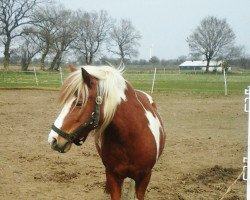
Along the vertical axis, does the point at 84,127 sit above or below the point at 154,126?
above

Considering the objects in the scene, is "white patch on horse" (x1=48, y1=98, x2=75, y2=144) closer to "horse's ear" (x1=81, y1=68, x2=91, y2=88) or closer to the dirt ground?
"horse's ear" (x1=81, y1=68, x2=91, y2=88)

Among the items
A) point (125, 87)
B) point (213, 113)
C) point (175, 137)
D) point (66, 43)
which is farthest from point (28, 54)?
point (125, 87)

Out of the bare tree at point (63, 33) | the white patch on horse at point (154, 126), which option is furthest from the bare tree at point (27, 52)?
the white patch on horse at point (154, 126)

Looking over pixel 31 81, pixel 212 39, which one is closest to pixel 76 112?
pixel 31 81

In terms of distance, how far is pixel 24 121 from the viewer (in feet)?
34.2

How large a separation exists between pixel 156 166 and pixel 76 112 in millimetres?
3617

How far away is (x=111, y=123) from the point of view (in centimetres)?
296

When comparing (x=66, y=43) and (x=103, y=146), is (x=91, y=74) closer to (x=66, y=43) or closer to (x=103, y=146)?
(x=103, y=146)

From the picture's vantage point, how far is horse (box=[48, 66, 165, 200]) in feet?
8.71

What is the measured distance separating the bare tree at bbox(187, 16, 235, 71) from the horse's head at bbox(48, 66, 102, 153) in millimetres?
63673

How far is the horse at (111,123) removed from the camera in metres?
2.65

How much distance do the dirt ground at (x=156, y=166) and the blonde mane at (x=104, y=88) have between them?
6.99 ft

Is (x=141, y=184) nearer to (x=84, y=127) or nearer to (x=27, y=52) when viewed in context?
(x=84, y=127)

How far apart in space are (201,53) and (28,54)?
97.0 ft
